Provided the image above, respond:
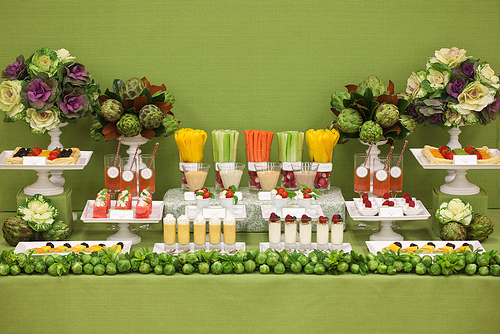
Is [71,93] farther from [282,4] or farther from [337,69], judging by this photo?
[337,69]

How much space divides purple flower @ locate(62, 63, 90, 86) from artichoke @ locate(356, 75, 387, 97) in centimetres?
178

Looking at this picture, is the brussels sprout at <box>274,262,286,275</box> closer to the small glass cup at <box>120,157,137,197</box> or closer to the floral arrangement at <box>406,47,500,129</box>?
the small glass cup at <box>120,157,137,197</box>

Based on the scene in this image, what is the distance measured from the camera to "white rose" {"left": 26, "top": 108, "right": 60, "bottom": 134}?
374 centimetres

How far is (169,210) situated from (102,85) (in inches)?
45.0

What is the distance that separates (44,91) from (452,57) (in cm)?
258

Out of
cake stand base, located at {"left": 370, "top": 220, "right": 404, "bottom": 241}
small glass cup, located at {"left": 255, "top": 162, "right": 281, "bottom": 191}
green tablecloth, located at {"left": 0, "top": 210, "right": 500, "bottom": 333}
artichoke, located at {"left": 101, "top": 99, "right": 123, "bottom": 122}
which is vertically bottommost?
green tablecloth, located at {"left": 0, "top": 210, "right": 500, "bottom": 333}

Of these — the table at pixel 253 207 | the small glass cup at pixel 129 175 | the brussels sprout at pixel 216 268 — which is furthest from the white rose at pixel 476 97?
the small glass cup at pixel 129 175

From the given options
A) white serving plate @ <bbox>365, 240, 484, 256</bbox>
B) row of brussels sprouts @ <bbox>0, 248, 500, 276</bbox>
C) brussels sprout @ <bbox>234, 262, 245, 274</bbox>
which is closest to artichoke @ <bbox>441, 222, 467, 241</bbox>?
white serving plate @ <bbox>365, 240, 484, 256</bbox>

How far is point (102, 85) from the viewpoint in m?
4.24

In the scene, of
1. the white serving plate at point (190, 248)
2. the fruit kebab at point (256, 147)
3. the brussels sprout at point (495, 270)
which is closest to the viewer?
the brussels sprout at point (495, 270)

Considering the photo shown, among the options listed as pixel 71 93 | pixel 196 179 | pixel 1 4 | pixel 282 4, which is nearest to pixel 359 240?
pixel 196 179

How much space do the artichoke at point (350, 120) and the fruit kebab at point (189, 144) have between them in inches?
35.5

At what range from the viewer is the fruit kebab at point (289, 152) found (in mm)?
3873

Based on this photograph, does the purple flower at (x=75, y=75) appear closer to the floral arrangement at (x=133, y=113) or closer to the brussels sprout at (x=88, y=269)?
the floral arrangement at (x=133, y=113)
